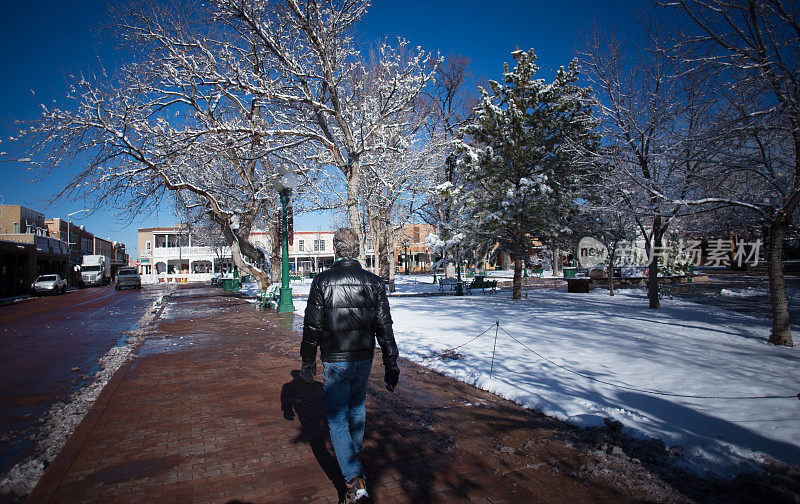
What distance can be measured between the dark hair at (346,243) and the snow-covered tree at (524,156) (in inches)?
558

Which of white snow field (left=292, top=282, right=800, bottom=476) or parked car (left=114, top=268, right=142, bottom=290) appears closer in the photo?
white snow field (left=292, top=282, right=800, bottom=476)

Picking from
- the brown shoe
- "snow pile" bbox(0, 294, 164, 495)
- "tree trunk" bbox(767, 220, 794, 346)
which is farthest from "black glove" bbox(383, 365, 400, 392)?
"tree trunk" bbox(767, 220, 794, 346)

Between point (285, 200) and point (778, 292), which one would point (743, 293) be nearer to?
point (778, 292)

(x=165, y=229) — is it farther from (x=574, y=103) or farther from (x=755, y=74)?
(x=755, y=74)

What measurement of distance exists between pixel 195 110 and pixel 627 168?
13.3 metres

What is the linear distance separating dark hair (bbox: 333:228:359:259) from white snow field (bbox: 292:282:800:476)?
2.95 m

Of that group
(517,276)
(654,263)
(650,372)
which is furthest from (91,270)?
(650,372)

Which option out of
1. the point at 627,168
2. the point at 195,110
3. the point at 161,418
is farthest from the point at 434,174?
the point at 161,418

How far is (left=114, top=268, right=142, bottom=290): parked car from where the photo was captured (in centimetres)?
3631

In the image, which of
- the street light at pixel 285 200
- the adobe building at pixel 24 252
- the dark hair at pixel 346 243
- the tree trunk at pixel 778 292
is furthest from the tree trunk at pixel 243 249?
the adobe building at pixel 24 252

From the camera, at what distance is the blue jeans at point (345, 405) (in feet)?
9.63

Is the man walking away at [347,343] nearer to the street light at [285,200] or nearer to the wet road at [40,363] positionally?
the wet road at [40,363]

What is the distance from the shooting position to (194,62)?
12.2m

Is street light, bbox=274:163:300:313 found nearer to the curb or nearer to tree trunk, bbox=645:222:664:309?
the curb
